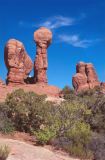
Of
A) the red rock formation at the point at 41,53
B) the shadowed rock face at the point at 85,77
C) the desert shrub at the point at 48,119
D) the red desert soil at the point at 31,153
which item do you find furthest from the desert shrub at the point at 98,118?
the shadowed rock face at the point at 85,77

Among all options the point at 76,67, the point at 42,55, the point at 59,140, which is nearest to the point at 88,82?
the point at 76,67

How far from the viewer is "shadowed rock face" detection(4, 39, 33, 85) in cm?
5633

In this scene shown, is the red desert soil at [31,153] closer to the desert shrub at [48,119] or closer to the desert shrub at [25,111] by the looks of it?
the desert shrub at [48,119]

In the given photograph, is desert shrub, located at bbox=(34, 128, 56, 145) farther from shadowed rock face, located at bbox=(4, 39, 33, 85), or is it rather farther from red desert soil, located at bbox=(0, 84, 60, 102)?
shadowed rock face, located at bbox=(4, 39, 33, 85)

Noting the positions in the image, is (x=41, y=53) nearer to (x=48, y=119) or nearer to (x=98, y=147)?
(x=48, y=119)

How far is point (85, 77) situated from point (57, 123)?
53.3 metres

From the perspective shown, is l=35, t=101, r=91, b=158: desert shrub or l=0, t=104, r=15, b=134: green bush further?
l=0, t=104, r=15, b=134: green bush

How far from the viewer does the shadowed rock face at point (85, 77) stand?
7100cm

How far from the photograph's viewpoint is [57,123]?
19344mm

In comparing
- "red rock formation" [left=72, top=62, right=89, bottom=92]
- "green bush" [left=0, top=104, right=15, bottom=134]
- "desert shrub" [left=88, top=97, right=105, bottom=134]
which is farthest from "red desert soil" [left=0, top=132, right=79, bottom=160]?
"red rock formation" [left=72, top=62, right=89, bottom=92]

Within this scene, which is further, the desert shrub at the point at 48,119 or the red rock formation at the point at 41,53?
the red rock formation at the point at 41,53

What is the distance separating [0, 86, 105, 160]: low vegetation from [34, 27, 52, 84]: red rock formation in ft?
115

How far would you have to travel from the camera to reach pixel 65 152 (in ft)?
54.7

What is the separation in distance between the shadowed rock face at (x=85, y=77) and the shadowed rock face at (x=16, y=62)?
45.5ft
